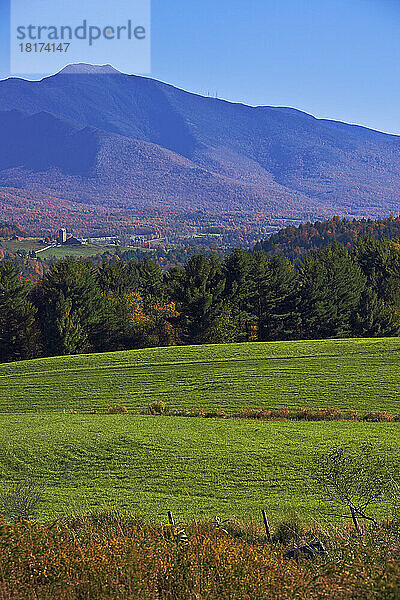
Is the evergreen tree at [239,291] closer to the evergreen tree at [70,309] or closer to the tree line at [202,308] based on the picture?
the tree line at [202,308]

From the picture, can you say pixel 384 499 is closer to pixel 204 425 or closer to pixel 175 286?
pixel 204 425

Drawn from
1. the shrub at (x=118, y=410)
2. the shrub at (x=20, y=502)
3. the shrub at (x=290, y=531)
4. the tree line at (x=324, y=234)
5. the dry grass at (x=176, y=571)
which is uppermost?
the tree line at (x=324, y=234)

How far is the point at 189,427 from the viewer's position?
25953mm

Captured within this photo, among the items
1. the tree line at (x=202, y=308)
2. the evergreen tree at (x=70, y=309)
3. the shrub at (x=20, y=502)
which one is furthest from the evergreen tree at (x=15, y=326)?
the shrub at (x=20, y=502)

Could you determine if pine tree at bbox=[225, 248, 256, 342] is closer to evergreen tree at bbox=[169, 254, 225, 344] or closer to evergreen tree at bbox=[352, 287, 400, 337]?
evergreen tree at bbox=[169, 254, 225, 344]

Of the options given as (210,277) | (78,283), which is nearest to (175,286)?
(210,277)

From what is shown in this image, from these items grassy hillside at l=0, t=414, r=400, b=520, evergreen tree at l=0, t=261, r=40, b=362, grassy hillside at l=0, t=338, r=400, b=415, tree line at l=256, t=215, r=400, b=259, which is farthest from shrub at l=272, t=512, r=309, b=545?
tree line at l=256, t=215, r=400, b=259

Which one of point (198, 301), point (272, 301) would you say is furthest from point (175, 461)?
point (272, 301)

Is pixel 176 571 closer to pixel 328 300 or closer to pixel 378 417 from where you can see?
pixel 378 417

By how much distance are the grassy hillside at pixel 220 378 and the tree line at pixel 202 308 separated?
37.2 ft

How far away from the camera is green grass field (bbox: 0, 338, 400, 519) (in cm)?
1792

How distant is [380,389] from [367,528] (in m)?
20.2

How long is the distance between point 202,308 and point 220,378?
21.5 m

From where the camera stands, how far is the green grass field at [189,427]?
17922 millimetres
